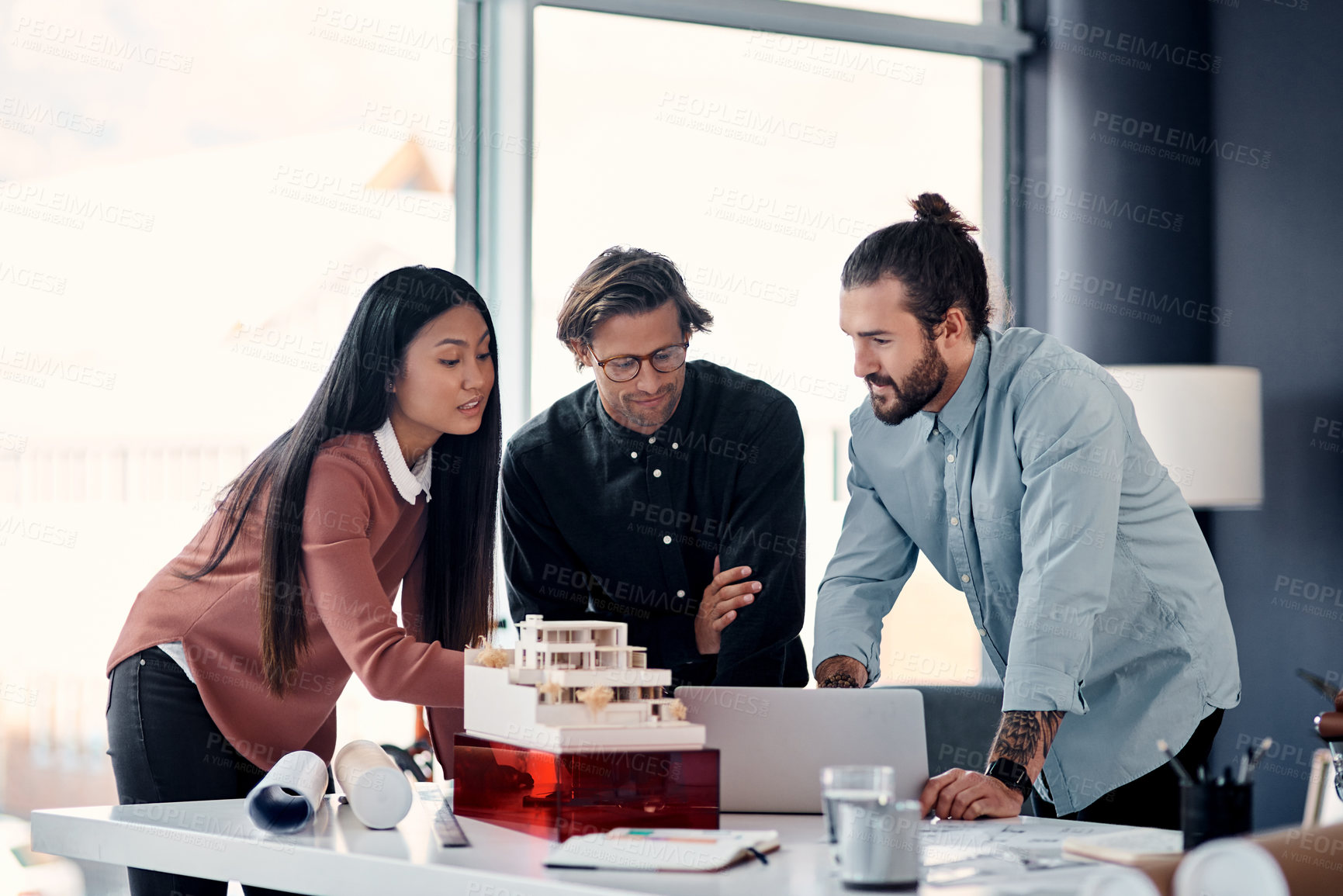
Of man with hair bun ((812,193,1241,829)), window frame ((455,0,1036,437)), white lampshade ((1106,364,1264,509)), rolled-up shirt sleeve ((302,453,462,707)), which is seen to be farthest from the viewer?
window frame ((455,0,1036,437))

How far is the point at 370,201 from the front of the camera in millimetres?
3572

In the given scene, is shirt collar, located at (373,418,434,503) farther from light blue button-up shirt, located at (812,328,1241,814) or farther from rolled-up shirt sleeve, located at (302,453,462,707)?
light blue button-up shirt, located at (812,328,1241,814)

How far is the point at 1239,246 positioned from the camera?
3816 millimetres

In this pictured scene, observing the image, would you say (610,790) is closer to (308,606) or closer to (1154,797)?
(308,606)

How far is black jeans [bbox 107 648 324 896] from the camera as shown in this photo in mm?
1909

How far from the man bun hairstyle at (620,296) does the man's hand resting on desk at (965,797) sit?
41.5 inches

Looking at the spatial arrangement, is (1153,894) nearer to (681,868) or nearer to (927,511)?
(681,868)

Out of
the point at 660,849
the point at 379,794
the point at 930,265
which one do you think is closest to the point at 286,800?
the point at 379,794

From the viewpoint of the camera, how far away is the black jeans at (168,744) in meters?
1.91

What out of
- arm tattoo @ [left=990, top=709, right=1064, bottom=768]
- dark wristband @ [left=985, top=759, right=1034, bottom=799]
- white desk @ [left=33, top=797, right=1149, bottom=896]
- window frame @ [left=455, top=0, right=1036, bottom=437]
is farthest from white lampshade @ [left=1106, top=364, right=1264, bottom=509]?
white desk @ [left=33, top=797, right=1149, bottom=896]

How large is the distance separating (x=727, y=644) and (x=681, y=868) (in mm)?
1141

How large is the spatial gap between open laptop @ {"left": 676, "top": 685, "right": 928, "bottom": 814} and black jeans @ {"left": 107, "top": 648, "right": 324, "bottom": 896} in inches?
32.1

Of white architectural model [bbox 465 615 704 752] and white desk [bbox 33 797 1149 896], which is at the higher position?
white architectural model [bbox 465 615 704 752]

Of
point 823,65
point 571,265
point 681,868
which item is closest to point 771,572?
point 681,868
